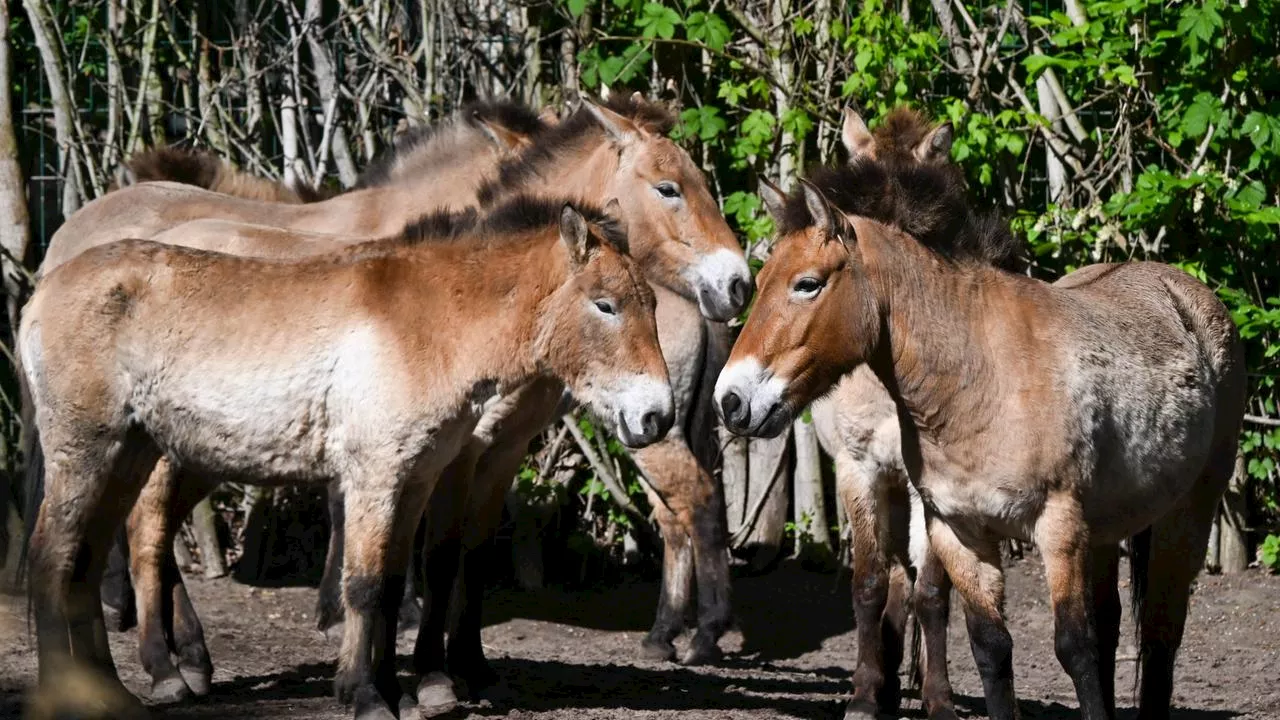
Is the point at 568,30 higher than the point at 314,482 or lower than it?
higher

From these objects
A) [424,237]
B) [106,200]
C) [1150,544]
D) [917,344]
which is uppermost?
[106,200]

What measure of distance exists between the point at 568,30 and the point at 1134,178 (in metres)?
3.31

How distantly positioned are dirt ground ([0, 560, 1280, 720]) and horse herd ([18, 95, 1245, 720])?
1.41ft

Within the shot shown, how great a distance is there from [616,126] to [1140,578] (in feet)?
9.83

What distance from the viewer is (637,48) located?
8961mm

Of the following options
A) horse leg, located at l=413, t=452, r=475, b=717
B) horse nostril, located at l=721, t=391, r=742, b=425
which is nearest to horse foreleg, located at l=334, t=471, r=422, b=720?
horse leg, located at l=413, t=452, r=475, b=717

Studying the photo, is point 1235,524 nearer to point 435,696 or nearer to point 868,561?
point 868,561

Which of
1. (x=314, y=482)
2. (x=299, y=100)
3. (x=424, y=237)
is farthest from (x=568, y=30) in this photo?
(x=314, y=482)

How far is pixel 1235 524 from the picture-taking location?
902cm

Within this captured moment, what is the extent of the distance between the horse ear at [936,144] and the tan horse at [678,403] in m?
0.91

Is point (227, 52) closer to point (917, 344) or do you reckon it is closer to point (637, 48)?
point (637, 48)

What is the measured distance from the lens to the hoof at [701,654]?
7699 mm

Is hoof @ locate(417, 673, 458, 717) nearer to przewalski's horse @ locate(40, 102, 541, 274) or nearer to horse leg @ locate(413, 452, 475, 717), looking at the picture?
horse leg @ locate(413, 452, 475, 717)

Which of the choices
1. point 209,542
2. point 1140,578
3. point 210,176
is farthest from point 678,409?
point 209,542
